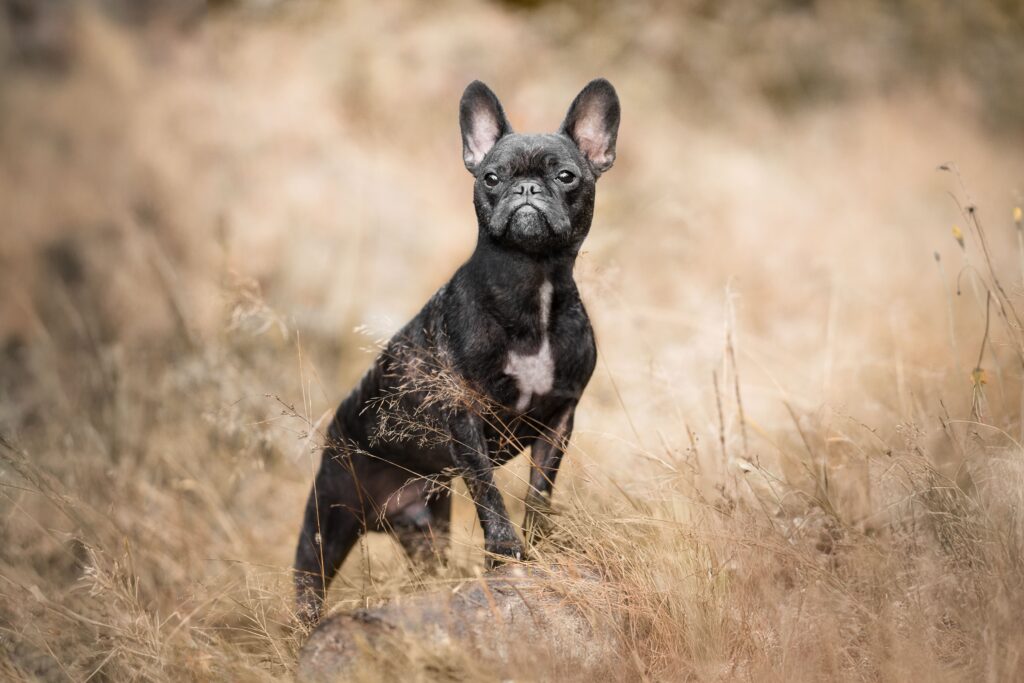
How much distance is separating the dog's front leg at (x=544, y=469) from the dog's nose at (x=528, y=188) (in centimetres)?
79

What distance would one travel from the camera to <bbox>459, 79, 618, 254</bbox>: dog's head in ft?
10.2

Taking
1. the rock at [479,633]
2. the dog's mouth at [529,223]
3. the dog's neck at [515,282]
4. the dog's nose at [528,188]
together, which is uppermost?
the dog's nose at [528,188]

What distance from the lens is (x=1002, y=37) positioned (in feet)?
34.0

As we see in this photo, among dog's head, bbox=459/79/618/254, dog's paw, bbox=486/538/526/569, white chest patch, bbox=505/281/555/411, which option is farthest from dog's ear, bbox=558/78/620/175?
dog's paw, bbox=486/538/526/569

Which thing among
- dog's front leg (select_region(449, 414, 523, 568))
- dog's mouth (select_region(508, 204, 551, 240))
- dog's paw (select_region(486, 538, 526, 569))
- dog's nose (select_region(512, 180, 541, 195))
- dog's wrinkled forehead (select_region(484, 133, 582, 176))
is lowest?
dog's paw (select_region(486, 538, 526, 569))

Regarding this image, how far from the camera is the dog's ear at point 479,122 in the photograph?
355cm

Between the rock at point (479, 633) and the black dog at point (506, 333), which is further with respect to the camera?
the black dog at point (506, 333)

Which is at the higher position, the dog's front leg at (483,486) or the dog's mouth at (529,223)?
the dog's mouth at (529,223)

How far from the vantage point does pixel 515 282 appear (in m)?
3.27

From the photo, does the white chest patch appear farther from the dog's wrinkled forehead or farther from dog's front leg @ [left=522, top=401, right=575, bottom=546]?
the dog's wrinkled forehead

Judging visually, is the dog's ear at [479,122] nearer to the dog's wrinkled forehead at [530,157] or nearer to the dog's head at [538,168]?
the dog's head at [538,168]

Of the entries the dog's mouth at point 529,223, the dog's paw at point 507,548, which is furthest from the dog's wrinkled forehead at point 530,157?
the dog's paw at point 507,548

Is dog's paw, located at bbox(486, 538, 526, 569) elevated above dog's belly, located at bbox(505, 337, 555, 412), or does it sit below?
below

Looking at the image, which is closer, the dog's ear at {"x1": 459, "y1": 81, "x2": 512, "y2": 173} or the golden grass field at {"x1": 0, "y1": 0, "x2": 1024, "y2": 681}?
the golden grass field at {"x1": 0, "y1": 0, "x2": 1024, "y2": 681}
